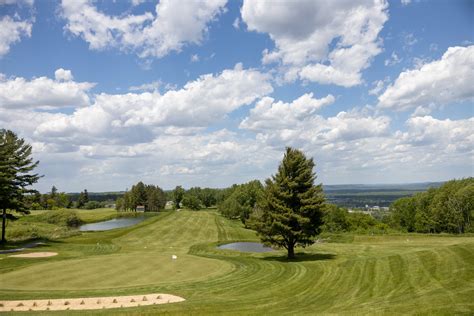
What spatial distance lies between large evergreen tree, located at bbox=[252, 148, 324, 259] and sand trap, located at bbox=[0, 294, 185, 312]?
50.7ft

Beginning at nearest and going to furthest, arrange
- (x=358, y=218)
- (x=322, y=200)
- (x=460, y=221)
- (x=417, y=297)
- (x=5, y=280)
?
(x=417, y=297) < (x=5, y=280) < (x=322, y=200) < (x=460, y=221) < (x=358, y=218)

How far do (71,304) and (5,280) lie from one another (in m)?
9.28

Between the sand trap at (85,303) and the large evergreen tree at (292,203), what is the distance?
15453 millimetres

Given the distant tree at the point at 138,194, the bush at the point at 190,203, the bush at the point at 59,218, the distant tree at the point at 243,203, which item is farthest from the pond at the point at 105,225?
the bush at the point at 190,203

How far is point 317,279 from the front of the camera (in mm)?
25953

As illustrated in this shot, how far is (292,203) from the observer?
35.8 meters

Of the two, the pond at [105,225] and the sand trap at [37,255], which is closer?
the sand trap at [37,255]

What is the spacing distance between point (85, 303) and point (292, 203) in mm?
21112

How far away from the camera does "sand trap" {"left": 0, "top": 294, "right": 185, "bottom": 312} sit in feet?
62.8

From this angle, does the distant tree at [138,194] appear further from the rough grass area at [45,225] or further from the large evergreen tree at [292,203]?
the large evergreen tree at [292,203]

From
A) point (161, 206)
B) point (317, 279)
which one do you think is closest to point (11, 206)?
point (317, 279)

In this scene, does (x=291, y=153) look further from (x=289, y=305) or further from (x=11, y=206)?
(x=11, y=206)

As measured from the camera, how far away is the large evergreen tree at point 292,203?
114 feet

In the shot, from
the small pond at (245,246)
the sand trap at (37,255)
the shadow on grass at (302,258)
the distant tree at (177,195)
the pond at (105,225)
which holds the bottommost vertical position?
the pond at (105,225)
